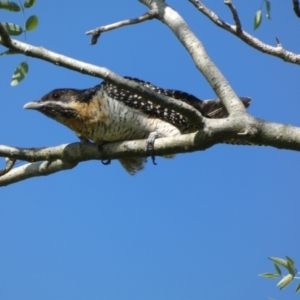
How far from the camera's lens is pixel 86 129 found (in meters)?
4.54

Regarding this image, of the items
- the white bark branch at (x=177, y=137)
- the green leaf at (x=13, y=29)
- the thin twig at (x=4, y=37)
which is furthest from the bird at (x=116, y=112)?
the thin twig at (x=4, y=37)

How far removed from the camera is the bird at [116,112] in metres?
4.43

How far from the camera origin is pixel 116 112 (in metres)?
4.59

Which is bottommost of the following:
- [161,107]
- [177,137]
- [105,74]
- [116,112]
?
[177,137]

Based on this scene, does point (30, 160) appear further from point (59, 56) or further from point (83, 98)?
point (83, 98)

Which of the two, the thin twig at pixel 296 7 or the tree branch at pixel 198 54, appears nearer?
the tree branch at pixel 198 54

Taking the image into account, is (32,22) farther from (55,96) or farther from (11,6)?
(55,96)

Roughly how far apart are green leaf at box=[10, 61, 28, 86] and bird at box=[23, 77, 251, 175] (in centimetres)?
141

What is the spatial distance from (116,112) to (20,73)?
1.70m

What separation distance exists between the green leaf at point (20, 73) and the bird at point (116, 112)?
141 centimetres

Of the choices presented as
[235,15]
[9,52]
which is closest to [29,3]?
[9,52]

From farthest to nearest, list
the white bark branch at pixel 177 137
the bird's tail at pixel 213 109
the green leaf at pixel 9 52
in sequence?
the bird's tail at pixel 213 109, the green leaf at pixel 9 52, the white bark branch at pixel 177 137

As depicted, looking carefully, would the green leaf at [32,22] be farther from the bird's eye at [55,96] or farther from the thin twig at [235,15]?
the bird's eye at [55,96]

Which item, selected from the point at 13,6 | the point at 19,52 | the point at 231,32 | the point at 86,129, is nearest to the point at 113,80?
the point at 19,52
